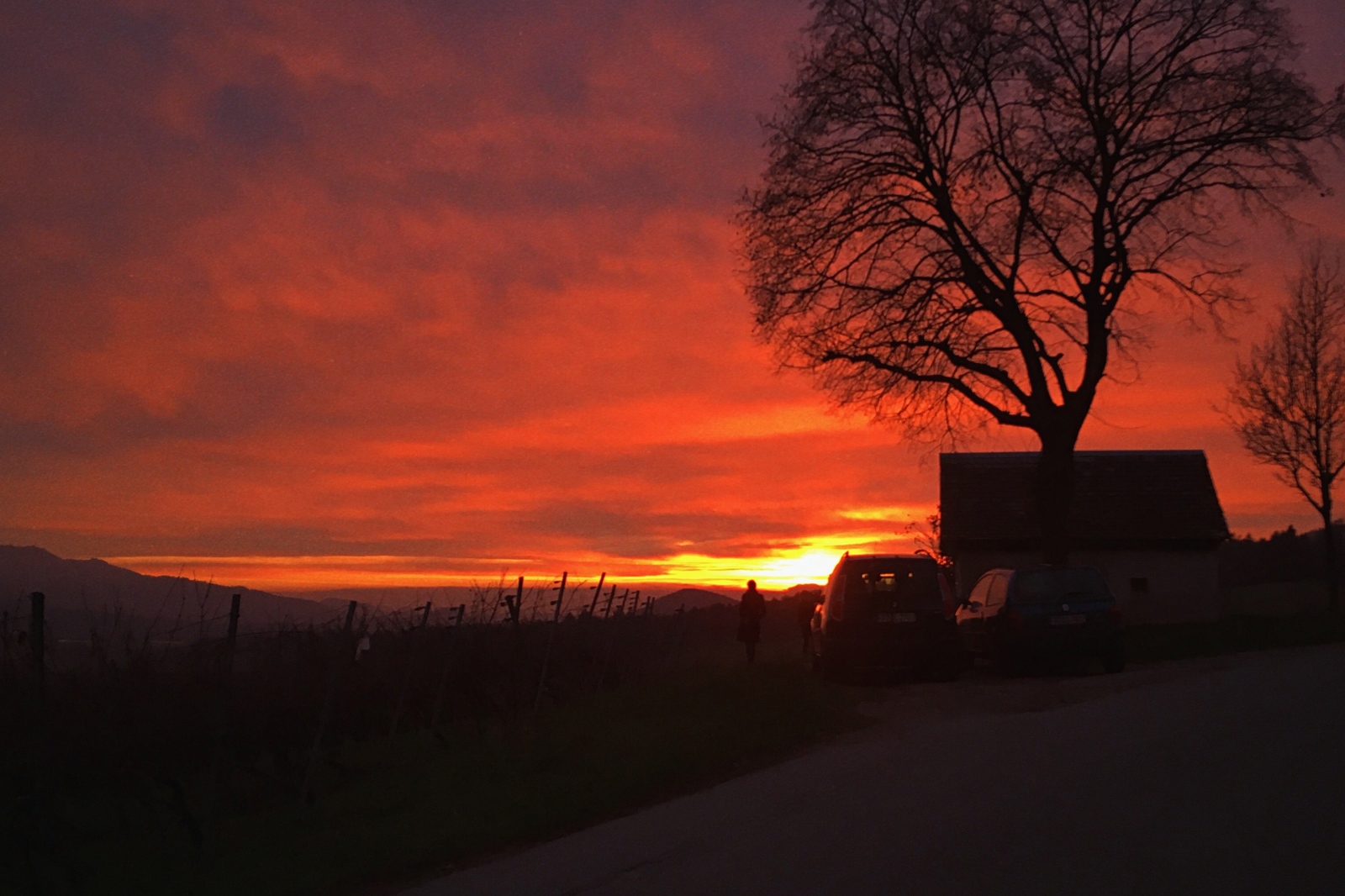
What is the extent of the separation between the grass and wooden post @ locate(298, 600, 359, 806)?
A: 29 centimetres

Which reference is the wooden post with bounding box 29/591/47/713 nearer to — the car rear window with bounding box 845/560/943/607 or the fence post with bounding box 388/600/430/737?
the fence post with bounding box 388/600/430/737

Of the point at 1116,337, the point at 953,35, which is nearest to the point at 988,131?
the point at 953,35

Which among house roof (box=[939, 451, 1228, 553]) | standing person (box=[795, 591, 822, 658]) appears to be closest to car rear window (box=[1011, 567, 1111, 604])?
standing person (box=[795, 591, 822, 658])

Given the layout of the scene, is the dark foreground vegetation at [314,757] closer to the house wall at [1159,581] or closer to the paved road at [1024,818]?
the paved road at [1024,818]

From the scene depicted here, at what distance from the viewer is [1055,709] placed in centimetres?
1302

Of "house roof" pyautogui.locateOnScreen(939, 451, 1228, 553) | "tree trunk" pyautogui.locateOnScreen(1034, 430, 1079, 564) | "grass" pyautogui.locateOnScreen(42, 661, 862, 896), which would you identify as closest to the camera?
"grass" pyautogui.locateOnScreen(42, 661, 862, 896)

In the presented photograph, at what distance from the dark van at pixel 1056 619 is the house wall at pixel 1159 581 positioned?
62.5 ft

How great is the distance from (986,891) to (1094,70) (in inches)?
860

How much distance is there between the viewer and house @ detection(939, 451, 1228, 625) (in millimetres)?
37875

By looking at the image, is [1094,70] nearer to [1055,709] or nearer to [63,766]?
[1055,709]

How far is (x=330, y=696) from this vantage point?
14.4 metres

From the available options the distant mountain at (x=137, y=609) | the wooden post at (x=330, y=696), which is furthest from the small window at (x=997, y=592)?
the distant mountain at (x=137, y=609)

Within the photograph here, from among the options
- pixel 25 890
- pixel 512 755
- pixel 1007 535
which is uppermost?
pixel 1007 535

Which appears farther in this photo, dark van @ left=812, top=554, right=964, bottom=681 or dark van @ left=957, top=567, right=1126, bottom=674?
dark van @ left=812, top=554, right=964, bottom=681
